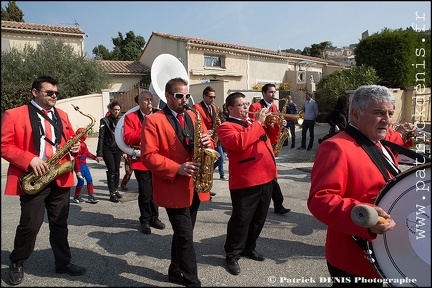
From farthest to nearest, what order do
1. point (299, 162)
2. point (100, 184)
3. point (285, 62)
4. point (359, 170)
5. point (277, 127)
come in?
point (285, 62) < point (299, 162) < point (100, 184) < point (277, 127) < point (359, 170)

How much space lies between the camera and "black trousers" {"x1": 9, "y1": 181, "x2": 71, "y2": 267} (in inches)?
123

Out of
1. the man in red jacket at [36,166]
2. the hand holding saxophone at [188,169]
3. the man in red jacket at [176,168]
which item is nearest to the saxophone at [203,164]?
the man in red jacket at [176,168]

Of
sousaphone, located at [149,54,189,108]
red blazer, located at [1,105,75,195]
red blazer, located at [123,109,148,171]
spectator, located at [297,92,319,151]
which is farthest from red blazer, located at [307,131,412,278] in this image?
spectator, located at [297,92,319,151]

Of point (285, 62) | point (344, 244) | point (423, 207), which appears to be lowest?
point (344, 244)

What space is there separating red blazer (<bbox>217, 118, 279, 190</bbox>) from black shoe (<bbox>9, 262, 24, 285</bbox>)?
218cm

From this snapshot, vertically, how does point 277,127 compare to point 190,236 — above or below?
above

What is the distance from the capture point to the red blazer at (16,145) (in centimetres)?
303

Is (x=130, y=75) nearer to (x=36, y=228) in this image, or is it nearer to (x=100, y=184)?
(x=100, y=184)

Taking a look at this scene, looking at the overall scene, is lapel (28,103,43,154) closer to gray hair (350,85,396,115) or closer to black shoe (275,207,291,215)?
gray hair (350,85,396,115)

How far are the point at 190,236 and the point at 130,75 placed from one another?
19.0 metres

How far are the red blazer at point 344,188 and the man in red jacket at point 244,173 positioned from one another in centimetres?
135

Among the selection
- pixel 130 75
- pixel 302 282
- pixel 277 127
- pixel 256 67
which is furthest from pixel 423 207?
pixel 256 67

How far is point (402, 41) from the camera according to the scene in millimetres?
10938

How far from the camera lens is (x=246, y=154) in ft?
11.5
